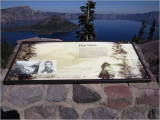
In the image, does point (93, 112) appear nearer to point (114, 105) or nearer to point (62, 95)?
point (114, 105)

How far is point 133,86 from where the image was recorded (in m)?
1.83

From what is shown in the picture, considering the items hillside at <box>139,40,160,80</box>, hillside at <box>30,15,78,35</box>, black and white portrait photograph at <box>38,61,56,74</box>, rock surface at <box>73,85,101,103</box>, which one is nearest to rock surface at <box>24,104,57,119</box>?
rock surface at <box>73,85,101,103</box>

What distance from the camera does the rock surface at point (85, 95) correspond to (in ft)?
5.70

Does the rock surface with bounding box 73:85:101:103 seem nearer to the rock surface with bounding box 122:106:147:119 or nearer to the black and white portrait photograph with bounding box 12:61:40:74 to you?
the rock surface with bounding box 122:106:147:119

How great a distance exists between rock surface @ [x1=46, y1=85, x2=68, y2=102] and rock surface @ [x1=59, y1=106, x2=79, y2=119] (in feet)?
0.37

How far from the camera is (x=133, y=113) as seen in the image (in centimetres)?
180

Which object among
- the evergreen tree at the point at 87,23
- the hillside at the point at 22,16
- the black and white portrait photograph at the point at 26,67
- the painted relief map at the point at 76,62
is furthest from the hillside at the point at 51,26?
the black and white portrait photograph at the point at 26,67

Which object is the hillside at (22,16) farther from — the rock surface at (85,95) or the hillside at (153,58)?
the rock surface at (85,95)

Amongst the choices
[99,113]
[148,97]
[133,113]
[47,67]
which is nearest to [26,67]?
[47,67]

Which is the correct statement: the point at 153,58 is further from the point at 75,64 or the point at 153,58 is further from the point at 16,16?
→ the point at 16,16

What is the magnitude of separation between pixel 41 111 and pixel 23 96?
257 mm

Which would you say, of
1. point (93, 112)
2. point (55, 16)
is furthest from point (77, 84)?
point (55, 16)

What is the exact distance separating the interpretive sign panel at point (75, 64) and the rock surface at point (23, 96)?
0.12 metres

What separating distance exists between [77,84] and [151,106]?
2.87ft
